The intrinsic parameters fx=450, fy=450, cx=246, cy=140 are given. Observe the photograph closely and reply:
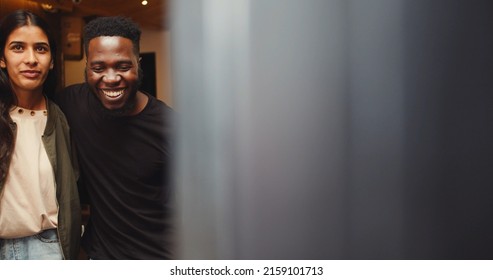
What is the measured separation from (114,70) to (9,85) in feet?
0.71

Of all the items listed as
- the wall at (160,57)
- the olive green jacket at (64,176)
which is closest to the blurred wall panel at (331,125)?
the wall at (160,57)

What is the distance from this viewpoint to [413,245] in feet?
2.39

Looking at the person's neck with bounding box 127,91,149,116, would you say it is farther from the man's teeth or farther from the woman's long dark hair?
the woman's long dark hair

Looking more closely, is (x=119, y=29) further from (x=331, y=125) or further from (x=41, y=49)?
(x=331, y=125)

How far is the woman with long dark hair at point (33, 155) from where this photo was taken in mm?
816

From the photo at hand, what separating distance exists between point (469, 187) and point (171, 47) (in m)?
0.54

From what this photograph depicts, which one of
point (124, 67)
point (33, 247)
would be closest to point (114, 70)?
point (124, 67)

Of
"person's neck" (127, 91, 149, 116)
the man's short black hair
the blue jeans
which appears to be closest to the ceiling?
the man's short black hair

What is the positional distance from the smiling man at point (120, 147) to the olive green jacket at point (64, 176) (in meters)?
0.02

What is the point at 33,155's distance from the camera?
0.82m

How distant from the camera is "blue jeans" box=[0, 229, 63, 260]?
0.83 meters

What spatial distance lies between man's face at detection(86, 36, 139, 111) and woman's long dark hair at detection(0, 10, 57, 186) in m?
0.09

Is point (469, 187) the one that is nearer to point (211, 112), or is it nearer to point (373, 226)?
point (373, 226)

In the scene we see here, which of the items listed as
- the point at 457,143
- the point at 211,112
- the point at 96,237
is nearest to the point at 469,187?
the point at 457,143
